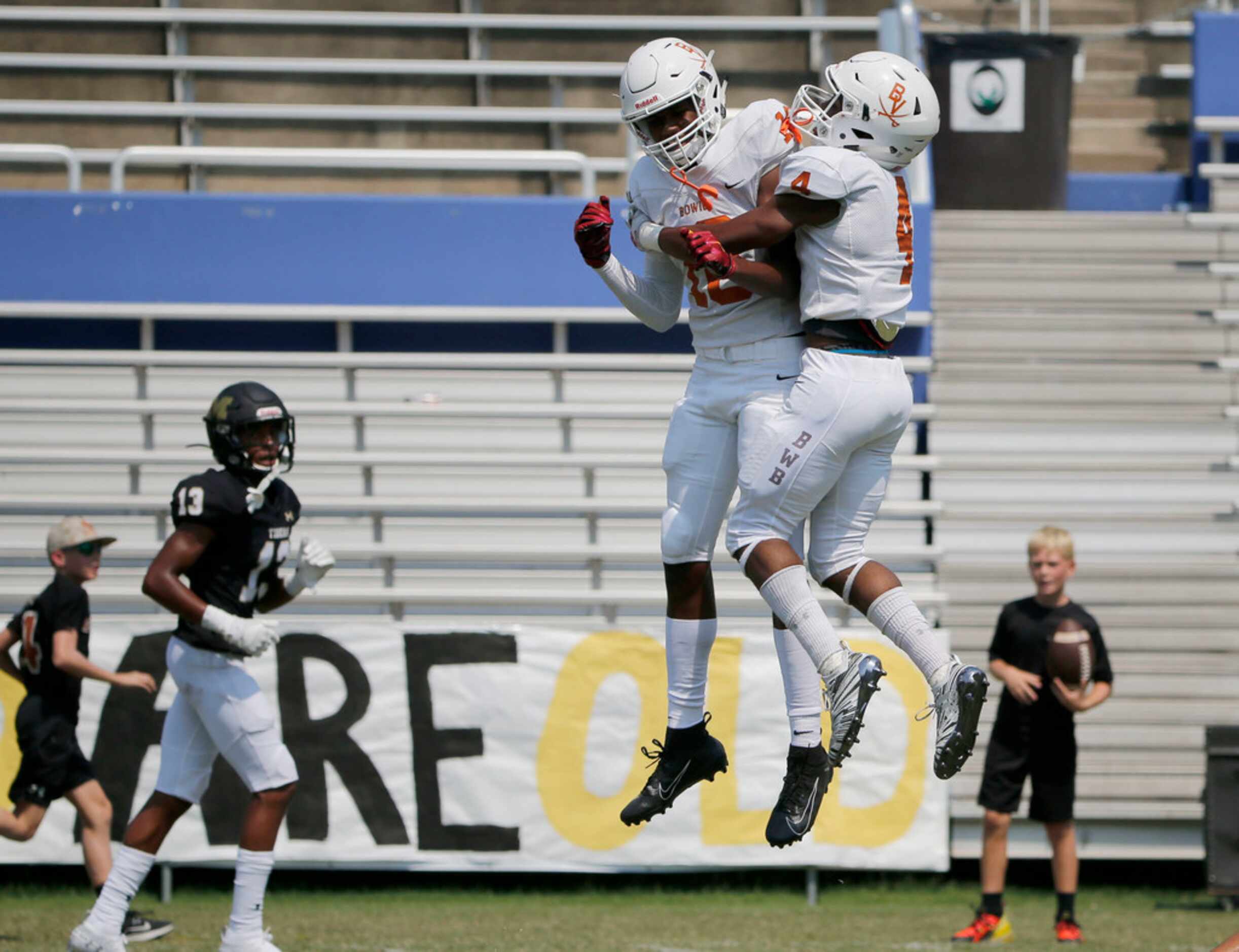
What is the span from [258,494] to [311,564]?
1.15 feet

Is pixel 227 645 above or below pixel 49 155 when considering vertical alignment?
below

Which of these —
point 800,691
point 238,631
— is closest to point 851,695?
point 800,691

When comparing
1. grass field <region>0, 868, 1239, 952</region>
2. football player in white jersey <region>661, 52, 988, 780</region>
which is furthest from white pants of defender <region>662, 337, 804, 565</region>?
grass field <region>0, 868, 1239, 952</region>

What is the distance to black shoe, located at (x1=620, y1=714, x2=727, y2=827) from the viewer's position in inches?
177

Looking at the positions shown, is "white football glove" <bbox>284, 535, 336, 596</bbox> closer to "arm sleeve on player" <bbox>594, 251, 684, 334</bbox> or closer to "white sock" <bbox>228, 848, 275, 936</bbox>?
"white sock" <bbox>228, 848, 275, 936</bbox>

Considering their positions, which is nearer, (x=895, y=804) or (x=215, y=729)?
(x=215, y=729)

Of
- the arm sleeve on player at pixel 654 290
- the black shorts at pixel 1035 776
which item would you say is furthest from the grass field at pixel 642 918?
the arm sleeve on player at pixel 654 290

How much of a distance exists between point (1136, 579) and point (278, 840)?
4417 mm

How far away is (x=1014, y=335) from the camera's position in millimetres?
9195

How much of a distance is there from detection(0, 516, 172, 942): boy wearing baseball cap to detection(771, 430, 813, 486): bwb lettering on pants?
3389mm

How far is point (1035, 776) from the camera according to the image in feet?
22.9

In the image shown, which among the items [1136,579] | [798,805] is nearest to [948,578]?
[1136,579]

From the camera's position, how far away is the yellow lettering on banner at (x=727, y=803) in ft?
24.7

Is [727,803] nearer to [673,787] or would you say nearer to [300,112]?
[673,787]
